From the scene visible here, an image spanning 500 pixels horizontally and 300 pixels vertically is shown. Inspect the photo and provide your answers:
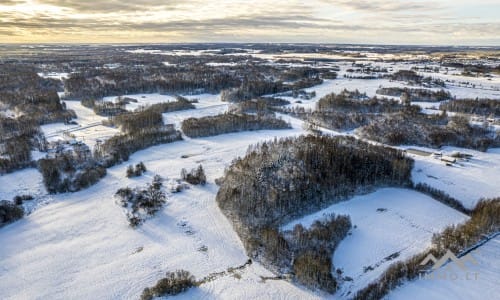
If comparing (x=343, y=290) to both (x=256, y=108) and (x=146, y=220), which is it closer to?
(x=146, y=220)

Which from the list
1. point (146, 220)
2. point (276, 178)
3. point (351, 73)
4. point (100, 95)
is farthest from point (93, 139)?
point (351, 73)

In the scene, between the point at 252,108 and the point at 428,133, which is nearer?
the point at 428,133

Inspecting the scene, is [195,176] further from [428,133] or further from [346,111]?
[346,111]

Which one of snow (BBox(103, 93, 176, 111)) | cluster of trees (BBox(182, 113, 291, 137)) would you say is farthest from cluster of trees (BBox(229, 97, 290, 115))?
snow (BBox(103, 93, 176, 111))

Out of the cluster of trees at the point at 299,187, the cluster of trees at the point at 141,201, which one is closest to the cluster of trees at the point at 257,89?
the cluster of trees at the point at 299,187

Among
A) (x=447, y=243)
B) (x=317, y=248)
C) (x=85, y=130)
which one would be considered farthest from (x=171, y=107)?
(x=447, y=243)

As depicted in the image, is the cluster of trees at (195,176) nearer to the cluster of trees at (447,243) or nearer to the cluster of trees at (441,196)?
the cluster of trees at (447,243)
